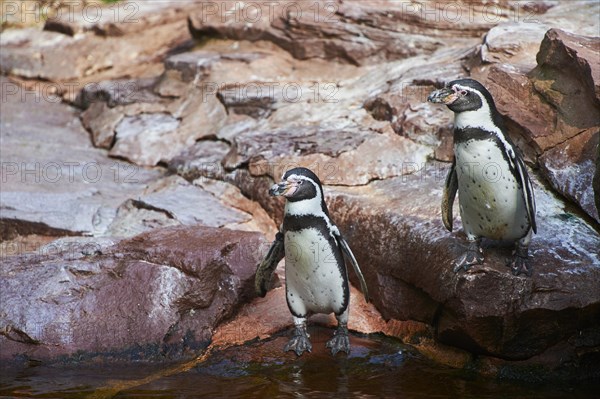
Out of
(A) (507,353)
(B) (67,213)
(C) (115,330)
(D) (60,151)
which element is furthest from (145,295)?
(D) (60,151)

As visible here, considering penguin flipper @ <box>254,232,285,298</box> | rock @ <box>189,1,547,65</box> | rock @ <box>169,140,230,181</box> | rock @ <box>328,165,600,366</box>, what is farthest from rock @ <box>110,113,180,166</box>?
penguin flipper @ <box>254,232,285,298</box>

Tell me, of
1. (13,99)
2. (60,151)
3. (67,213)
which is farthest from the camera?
(13,99)

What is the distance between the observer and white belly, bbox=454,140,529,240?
475cm

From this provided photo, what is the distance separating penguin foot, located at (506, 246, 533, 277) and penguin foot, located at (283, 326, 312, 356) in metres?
1.26

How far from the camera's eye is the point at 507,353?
4.74 metres

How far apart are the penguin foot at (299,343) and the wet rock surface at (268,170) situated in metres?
0.10

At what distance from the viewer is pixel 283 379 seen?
4.73 meters

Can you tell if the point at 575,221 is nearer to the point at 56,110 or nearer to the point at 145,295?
the point at 145,295

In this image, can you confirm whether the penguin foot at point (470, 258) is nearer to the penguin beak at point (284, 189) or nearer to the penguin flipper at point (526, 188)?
the penguin flipper at point (526, 188)

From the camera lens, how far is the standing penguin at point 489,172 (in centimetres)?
475

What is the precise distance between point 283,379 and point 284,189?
3.48 ft

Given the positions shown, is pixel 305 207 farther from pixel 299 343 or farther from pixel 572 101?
pixel 572 101

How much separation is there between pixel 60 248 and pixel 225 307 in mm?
1351

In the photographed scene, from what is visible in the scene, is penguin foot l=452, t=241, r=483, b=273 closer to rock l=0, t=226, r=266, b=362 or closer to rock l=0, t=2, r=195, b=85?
rock l=0, t=226, r=266, b=362
